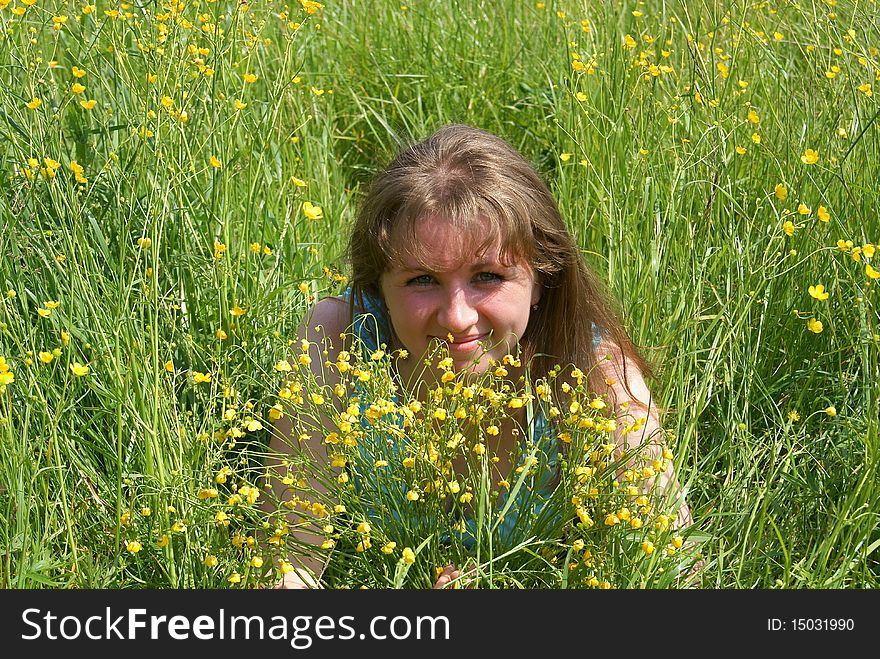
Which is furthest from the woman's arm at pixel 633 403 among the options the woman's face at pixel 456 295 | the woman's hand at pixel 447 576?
the woman's hand at pixel 447 576

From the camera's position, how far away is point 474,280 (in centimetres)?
229

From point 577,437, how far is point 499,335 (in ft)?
1.56

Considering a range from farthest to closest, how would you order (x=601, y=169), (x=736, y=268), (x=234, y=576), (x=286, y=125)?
(x=286, y=125) → (x=601, y=169) → (x=736, y=268) → (x=234, y=576)

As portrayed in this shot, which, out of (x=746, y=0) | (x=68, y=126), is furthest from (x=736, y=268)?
(x=68, y=126)

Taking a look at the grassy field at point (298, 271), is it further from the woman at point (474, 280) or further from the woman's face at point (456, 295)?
the woman's face at point (456, 295)

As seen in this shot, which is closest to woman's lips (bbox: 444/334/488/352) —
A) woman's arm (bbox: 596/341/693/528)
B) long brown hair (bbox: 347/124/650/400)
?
long brown hair (bbox: 347/124/650/400)

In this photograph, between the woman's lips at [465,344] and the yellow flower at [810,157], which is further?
the yellow flower at [810,157]

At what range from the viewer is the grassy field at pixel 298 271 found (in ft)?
6.77

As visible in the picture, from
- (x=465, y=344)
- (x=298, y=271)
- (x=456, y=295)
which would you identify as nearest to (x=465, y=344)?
(x=465, y=344)

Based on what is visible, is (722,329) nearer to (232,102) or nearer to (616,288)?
(616,288)

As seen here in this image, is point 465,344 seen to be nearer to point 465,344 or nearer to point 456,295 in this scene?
point 465,344

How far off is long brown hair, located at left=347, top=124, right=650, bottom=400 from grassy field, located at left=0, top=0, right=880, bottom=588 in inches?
6.9

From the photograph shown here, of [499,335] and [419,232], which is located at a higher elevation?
[419,232]

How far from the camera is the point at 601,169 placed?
118 inches
